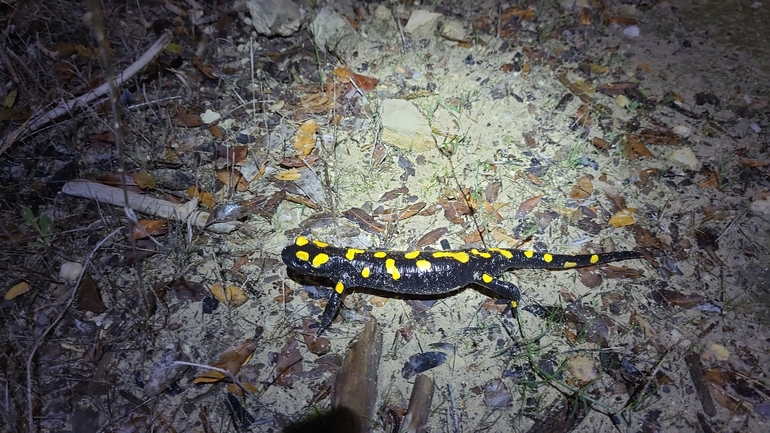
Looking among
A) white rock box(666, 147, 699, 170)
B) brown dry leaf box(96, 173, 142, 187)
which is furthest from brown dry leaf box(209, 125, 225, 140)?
white rock box(666, 147, 699, 170)

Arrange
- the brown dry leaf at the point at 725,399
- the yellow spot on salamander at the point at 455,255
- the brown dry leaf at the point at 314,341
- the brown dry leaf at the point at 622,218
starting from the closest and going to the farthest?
the brown dry leaf at the point at 725,399 < the brown dry leaf at the point at 314,341 < the yellow spot on salamander at the point at 455,255 < the brown dry leaf at the point at 622,218

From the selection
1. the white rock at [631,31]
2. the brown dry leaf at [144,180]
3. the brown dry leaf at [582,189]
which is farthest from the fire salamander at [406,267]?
the white rock at [631,31]

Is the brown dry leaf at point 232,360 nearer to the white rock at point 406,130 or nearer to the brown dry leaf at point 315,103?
the white rock at point 406,130

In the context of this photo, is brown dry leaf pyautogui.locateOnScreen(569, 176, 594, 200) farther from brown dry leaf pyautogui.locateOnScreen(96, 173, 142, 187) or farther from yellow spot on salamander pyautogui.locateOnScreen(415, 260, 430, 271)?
brown dry leaf pyautogui.locateOnScreen(96, 173, 142, 187)

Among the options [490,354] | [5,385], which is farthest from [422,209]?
[5,385]

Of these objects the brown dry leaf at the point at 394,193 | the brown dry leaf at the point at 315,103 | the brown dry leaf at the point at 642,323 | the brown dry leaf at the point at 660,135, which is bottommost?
the brown dry leaf at the point at 642,323

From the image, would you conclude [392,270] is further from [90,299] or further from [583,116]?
[583,116]

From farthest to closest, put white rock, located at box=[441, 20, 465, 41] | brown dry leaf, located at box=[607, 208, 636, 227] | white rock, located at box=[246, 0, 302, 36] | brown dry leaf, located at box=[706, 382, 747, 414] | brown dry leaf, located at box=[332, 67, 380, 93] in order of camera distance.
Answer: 1. white rock, located at box=[441, 20, 465, 41]
2. white rock, located at box=[246, 0, 302, 36]
3. brown dry leaf, located at box=[332, 67, 380, 93]
4. brown dry leaf, located at box=[607, 208, 636, 227]
5. brown dry leaf, located at box=[706, 382, 747, 414]
